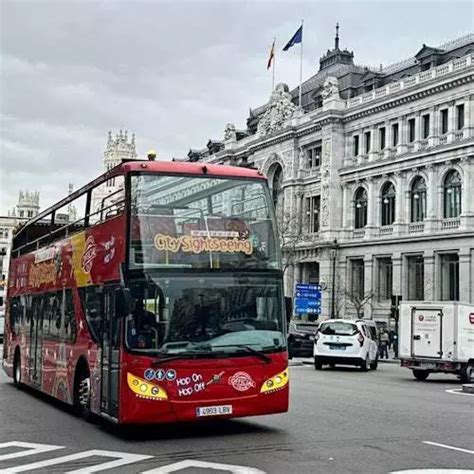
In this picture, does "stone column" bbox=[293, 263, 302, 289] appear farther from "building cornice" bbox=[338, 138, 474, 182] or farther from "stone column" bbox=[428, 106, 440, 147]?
"stone column" bbox=[428, 106, 440, 147]

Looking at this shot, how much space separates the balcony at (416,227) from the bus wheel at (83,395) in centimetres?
4319

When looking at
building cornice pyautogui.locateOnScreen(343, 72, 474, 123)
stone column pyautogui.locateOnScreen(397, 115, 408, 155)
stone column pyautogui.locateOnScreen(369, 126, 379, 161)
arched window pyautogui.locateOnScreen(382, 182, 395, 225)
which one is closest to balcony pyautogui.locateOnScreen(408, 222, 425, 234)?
arched window pyautogui.locateOnScreen(382, 182, 395, 225)

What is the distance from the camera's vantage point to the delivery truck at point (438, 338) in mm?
25125

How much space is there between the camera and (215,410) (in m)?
11.4

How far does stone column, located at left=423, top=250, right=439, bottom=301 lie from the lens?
52.7 m

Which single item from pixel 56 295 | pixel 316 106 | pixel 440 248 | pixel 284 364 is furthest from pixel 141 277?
pixel 316 106

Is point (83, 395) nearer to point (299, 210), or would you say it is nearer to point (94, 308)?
point (94, 308)

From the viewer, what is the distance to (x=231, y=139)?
79250 mm

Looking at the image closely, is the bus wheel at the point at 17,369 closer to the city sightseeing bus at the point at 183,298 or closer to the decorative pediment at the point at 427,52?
the city sightseeing bus at the point at 183,298

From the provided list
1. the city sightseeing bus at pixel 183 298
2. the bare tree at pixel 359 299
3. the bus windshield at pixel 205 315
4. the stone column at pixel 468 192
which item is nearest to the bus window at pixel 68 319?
the city sightseeing bus at pixel 183 298

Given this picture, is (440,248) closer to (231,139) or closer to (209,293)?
(231,139)

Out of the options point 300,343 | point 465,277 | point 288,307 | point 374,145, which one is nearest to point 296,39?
point 374,145

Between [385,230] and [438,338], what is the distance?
33370mm

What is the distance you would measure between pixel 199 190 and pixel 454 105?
139 ft
